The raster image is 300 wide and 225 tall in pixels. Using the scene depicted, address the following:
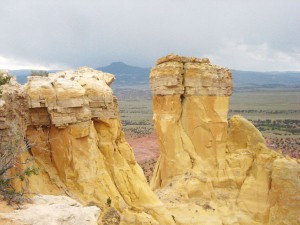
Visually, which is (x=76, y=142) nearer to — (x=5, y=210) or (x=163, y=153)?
(x=5, y=210)

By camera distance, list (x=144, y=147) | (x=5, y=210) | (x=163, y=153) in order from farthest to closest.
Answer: (x=144, y=147)
(x=163, y=153)
(x=5, y=210)

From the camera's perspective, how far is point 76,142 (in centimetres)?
1548

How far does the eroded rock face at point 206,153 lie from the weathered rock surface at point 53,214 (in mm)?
12792

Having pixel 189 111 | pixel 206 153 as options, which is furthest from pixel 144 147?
pixel 189 111

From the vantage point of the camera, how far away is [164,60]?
80.5 feet

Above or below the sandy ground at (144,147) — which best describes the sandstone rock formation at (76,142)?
above

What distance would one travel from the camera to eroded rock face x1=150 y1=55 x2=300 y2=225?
23.0 meters

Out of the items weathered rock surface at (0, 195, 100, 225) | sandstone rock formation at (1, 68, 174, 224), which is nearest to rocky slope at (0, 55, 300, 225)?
sandstone rock formation at (1, 68, 174, 224)

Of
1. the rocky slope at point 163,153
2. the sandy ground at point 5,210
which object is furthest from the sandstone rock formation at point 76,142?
the sandy ground at point 5,210

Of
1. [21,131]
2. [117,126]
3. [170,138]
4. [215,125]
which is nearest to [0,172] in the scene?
[21,131]

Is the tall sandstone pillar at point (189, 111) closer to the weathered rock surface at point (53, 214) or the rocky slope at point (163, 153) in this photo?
the rocky slope at point (163, 153)

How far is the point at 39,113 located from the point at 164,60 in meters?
11.3

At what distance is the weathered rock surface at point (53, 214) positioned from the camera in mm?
9141

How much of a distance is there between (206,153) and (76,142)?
11.5 m
